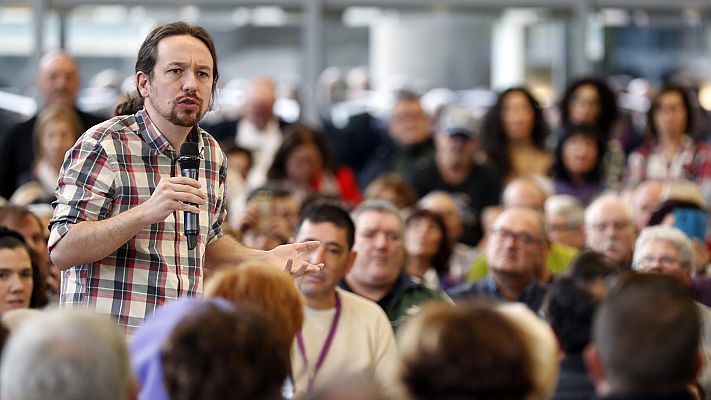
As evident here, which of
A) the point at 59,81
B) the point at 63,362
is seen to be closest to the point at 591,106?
the point at 59,81

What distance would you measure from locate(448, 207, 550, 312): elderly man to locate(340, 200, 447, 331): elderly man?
0.96ft

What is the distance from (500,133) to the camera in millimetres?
8750

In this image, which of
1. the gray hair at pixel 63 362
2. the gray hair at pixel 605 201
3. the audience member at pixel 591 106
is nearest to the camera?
the gray hair at pixel 63 362

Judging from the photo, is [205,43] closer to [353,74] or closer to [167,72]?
[167,72]

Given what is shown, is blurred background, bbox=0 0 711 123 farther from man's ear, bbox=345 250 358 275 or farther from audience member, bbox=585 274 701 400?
audience member, bbox=585 274 701 400

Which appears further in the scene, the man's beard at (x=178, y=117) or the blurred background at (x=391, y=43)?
the blurred background at (x=391, y=43)

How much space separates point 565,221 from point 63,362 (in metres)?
5.22

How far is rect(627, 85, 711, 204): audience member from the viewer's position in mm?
8414

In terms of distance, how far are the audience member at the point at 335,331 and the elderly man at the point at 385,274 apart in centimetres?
43

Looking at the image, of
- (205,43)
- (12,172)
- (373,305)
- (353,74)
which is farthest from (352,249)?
(353,74)

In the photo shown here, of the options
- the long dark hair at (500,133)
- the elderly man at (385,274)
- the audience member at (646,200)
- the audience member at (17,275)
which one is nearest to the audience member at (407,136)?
the long dark hair at (500,133)

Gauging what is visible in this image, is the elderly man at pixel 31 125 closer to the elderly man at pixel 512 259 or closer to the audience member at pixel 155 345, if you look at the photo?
the elderly man at pixel 512 259

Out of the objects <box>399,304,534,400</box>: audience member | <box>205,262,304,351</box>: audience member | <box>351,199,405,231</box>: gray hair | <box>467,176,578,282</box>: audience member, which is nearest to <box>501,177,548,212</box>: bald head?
<box>467,176,578,282</box>: audience member

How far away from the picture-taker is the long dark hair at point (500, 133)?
8711 millimetres
